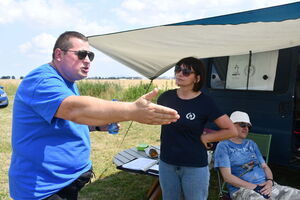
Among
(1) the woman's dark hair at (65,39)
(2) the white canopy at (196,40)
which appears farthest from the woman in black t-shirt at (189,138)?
(1) the woman's dark hair at (65,39)

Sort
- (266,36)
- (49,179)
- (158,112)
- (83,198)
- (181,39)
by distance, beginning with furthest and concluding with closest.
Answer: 1. (83,198)
2. (181,39)
3. (266,36)
4. (49,179)
5. (158,112)

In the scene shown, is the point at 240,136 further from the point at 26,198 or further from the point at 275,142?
the point at 26,198

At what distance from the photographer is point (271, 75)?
374 cm

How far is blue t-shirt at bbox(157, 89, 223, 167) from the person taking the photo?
2176 millimetres

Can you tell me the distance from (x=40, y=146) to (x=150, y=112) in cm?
73

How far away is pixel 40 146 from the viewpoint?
1.48 m

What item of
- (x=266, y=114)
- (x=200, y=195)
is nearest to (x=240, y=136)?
(x=266, y=114)

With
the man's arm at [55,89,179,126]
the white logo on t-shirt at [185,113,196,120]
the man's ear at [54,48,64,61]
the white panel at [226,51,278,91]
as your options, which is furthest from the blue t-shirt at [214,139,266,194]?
the man's ear at [54,48,64,61]

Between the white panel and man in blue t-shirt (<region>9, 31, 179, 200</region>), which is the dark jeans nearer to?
man in blue t-shirt (<region>9, 31, 179, 200</region>)

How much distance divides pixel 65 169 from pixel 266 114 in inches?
118

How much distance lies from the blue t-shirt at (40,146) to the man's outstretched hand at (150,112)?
421mm

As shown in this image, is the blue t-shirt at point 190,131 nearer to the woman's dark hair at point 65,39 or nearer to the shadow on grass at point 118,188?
the woman's dark hair at point 65,39

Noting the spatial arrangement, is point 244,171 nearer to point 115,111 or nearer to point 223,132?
point 223,132

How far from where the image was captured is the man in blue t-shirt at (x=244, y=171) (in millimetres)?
A: 2709
